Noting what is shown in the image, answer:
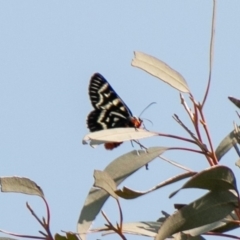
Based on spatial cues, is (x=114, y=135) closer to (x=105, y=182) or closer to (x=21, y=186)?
(x=105, y=182)

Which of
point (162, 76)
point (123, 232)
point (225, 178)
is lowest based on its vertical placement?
point (123, 232)

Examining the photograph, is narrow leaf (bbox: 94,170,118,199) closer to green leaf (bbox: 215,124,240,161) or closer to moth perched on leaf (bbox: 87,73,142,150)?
green leaf (bbox: 215,124,240,161)

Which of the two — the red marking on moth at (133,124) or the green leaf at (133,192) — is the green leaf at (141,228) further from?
the red marking on moth at (133,124)

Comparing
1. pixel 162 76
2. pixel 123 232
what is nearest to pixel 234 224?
pixel 123 232

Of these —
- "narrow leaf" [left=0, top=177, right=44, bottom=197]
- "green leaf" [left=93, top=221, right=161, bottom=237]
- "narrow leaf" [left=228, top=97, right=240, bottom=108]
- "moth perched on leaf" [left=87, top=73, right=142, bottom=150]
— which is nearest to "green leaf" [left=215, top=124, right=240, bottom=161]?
"narrow leaf" [left=228, top=97, right=240, bottom=108]

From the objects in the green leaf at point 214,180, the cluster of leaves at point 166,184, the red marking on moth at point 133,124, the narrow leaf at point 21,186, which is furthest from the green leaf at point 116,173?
the red marking on moth at point 133,124

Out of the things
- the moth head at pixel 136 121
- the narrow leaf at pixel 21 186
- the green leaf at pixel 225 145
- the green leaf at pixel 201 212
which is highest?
the moth head at pixel 136 121

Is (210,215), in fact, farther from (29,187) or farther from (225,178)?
(29,187)
